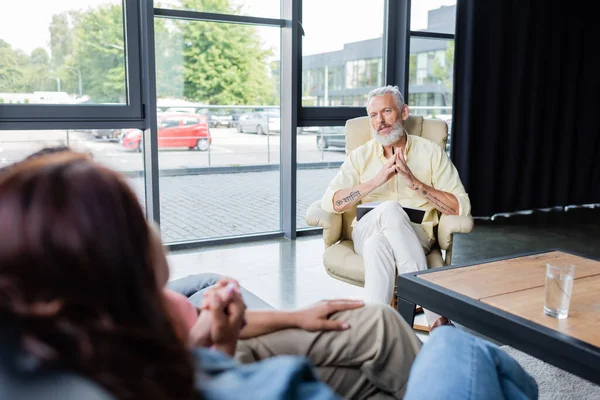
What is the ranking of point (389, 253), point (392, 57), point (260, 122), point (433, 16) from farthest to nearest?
point (433, 16) < point (392, 57) < point (260, 122) < point (389, 253)

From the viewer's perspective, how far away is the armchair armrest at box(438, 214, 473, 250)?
2.72 m

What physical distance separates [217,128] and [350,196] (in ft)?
6.09

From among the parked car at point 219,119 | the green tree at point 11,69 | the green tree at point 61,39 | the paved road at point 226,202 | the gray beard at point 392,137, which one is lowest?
the paved road at point 226,202

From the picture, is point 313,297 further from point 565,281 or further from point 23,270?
point 23,270

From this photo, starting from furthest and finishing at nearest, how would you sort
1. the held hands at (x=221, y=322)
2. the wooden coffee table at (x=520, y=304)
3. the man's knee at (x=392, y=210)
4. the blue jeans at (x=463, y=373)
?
1. the man's knee at (x=392, y=210)
2. the wooden coffee table at (x=520, y=304)
3. the held hands at (x=221, y=322)
4. the blue jeans at (x=463, y=373)

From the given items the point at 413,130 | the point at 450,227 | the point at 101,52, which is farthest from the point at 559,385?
the point at 101,52

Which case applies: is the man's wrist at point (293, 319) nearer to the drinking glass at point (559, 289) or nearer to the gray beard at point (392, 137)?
the drinking glass at point (559, 289)

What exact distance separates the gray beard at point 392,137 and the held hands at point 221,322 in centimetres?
207

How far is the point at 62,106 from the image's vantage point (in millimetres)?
3678

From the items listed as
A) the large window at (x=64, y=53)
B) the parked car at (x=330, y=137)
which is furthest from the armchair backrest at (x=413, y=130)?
the large window at (x=64, y=53)

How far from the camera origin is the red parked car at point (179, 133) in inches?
160

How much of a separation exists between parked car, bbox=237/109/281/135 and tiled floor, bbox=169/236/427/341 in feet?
2.99

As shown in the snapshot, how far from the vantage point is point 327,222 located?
9.51ft

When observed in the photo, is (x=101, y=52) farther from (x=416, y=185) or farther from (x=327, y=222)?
(x=416, y=185)
